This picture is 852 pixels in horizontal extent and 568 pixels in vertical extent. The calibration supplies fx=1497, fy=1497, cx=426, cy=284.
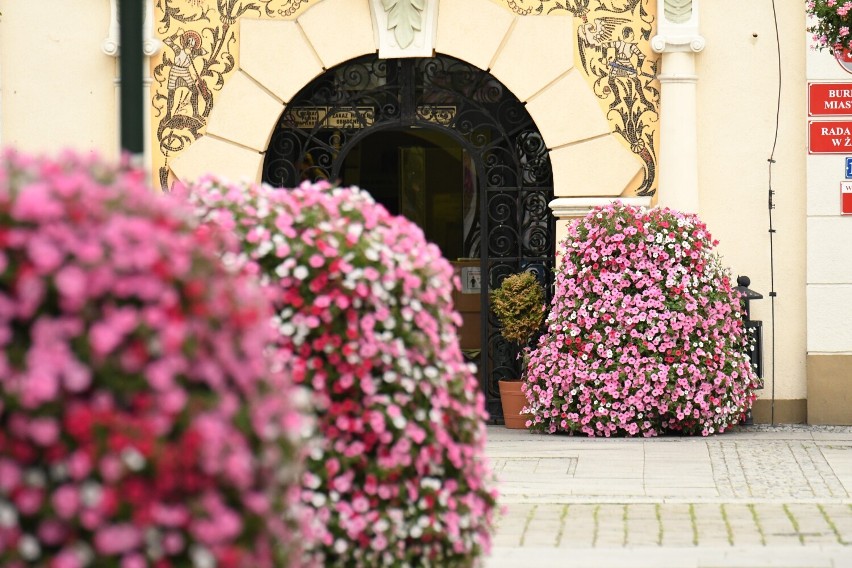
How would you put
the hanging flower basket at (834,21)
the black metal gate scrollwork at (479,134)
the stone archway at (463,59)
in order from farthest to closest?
1. the black metal gate scrollwork at (479,134)
2. the stone archway at (463,59)
3. the hanging flower basket at (834,21)

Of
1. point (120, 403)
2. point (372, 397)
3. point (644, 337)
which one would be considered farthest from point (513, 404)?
point (120, 403)

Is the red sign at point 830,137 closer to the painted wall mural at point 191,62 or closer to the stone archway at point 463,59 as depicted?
the stone archway at point 463,59

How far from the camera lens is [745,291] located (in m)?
11.4

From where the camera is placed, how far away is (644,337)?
10797 mm

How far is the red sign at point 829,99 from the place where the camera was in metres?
11.5

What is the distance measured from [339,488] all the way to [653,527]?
272cm

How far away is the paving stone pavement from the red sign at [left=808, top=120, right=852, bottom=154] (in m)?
2.15

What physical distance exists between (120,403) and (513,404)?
916cm

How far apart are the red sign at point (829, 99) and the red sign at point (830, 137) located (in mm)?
77

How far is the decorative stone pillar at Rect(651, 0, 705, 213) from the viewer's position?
1164 centimetres

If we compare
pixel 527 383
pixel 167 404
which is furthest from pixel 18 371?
pixel 527 383

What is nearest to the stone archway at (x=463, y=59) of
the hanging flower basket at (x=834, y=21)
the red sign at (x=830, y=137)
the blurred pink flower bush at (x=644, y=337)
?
the blurred pink flower bush at (x=644, y=337)

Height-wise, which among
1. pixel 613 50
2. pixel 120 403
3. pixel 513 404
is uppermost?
pixel 613 50

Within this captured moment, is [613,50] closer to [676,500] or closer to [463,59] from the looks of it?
[463,59]
